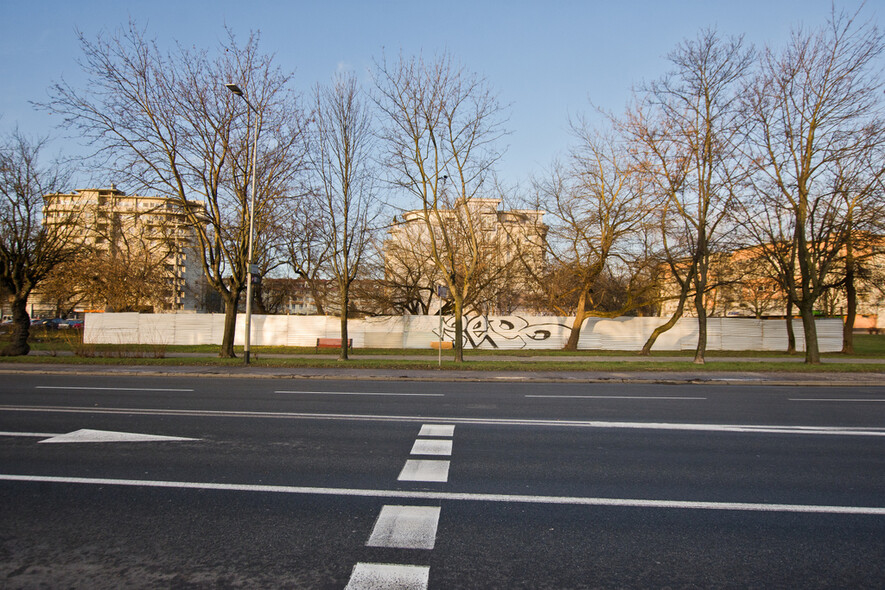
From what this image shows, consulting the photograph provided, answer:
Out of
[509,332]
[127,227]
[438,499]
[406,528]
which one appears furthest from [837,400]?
[127,227]

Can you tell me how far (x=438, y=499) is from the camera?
15.2 ft

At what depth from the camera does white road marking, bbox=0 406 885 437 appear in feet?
25.9

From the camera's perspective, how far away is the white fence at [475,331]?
32188 millimetres

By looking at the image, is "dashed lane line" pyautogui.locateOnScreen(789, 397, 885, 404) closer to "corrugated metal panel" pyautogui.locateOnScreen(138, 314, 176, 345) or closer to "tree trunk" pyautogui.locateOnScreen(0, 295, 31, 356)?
"tree trunk" pyautogui.locateOnScreen(0, 295, 31, 356)

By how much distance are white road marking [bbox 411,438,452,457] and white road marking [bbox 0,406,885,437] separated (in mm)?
1464

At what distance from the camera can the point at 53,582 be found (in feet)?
10.4

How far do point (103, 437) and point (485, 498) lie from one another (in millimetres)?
5404

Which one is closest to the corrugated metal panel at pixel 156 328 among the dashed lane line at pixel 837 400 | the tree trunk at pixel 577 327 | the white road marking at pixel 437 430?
the tree trunk at pixel 577 327

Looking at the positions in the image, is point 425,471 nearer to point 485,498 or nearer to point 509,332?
point 485,498

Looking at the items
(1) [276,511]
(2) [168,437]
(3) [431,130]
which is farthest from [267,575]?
(3) [431,130]

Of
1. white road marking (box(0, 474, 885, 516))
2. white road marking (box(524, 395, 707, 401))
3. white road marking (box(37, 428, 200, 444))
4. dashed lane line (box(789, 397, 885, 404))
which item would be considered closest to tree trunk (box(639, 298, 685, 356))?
dashed lane line (box(789, 397, 885, 404))

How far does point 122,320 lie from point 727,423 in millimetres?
35379

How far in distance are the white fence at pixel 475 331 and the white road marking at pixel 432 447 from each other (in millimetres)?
25314

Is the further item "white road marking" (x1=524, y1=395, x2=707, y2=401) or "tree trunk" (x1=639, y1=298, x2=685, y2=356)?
"tree trunk" (x1=639, y1=298, x2=685, y2=356)
